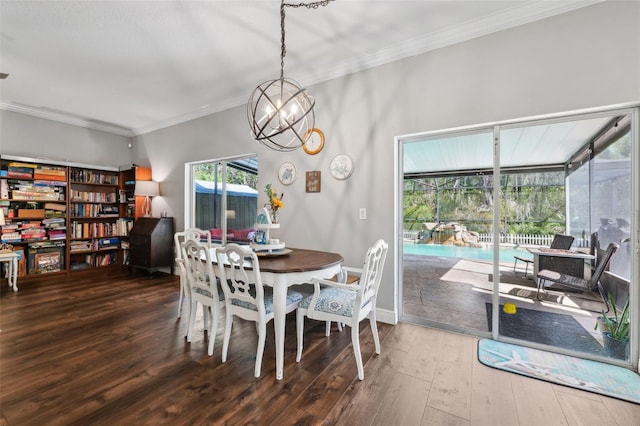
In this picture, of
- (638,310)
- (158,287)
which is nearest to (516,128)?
(638,310)

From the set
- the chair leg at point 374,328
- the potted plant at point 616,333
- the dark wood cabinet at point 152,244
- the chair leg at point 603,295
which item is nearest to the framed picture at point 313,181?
the chair leg at point 374,328

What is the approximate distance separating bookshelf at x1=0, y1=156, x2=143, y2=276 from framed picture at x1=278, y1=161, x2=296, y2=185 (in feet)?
10.6

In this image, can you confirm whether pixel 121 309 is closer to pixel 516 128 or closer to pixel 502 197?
pixel 502 197

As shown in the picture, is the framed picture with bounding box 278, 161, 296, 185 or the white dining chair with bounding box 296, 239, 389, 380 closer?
the white dining chair with bounding box 296, 239, 389, 380

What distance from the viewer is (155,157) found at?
5.34 meters

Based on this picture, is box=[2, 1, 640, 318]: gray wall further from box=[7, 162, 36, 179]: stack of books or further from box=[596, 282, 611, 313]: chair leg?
box=[7, 162, 36, 179]: stack of books

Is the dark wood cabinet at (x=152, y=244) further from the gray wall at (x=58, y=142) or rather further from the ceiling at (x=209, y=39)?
the ceiling at (x=209, y=39)

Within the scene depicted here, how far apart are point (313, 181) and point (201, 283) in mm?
1728

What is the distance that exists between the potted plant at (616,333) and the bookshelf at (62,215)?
6.64m

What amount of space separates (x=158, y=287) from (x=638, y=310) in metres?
5.26

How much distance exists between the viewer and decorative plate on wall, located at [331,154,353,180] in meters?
3.15

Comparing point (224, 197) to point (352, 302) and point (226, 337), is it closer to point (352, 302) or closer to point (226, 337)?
point (226, 337)

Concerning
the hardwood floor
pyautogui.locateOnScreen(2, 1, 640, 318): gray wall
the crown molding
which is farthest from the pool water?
the crown molding

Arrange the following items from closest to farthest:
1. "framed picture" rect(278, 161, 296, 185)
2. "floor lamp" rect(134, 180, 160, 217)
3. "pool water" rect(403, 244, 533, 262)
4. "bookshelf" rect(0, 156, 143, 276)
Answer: "pool water" rect(403, 244, 533, 262) < "framed picture" rect(278, 161, 296, 185) < "bookshelf" rect(0, 156, 143, 276) < "floor lamp" rect(134, 180, 160, 217)
